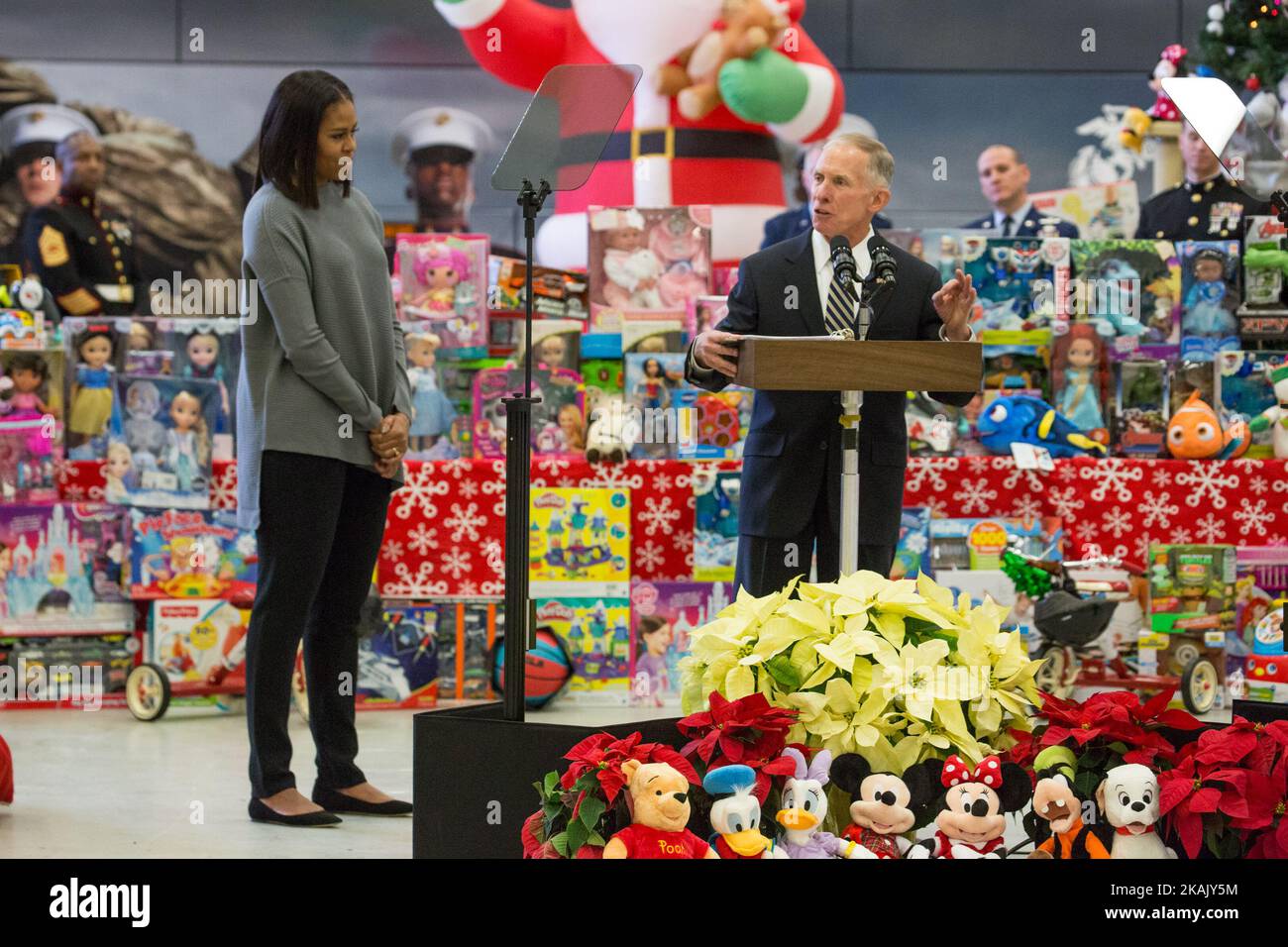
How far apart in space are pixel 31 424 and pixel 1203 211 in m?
3.52

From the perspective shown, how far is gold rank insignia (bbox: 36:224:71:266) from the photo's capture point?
5.22m

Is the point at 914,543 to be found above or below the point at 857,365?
below

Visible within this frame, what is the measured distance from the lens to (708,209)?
4.75 m

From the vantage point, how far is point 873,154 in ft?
9.50

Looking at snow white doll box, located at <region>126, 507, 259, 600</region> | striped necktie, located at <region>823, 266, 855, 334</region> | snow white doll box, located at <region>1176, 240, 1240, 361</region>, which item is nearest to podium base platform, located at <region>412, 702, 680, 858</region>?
striped necktie, located at <region>823, 266, 855, 334</region>

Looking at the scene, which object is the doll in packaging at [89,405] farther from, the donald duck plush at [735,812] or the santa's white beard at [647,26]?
the donald duck plush at [735,812]

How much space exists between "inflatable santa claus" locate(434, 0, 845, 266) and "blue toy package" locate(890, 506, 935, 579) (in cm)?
151

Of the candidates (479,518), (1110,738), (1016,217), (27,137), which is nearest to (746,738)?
(1110,738)

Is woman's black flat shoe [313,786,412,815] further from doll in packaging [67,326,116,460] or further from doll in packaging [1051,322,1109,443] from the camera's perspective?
doll in packaging [1051,322,1109,443]

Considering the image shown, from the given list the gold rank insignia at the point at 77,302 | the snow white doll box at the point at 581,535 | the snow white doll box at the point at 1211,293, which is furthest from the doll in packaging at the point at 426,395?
the snow white doll box at the point at 1211,293

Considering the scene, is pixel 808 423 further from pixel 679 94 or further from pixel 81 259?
pixel 81 259

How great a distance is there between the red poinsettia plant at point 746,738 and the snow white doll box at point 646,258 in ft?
9.08

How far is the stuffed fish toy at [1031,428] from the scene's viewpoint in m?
4.52
